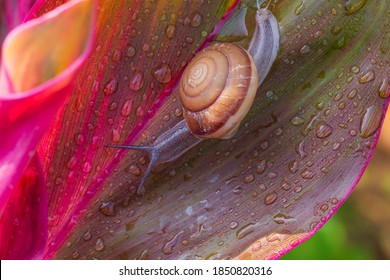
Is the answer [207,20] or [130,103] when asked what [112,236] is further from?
[207,20]

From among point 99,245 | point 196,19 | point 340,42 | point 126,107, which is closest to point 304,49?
point 340,42

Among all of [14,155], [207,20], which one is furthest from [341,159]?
[14,155]

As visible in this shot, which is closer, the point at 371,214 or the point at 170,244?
the point at 170,244

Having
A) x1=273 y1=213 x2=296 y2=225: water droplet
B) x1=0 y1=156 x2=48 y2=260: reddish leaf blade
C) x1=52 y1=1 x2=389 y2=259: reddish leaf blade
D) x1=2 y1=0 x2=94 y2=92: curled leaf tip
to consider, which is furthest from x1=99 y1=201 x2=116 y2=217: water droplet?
x1=2 y1=0 x2=94 y2=92: curled leaf tip

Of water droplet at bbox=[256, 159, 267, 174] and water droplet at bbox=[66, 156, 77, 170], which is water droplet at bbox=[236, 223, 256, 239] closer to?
water droplet at bbox=[256, 159, 267, 174]

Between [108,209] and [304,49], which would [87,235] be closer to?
[108,209]

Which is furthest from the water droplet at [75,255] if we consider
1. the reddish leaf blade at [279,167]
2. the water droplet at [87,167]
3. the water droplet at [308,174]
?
the water droplet at [308,174]

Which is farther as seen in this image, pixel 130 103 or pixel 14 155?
pixel 130 103
